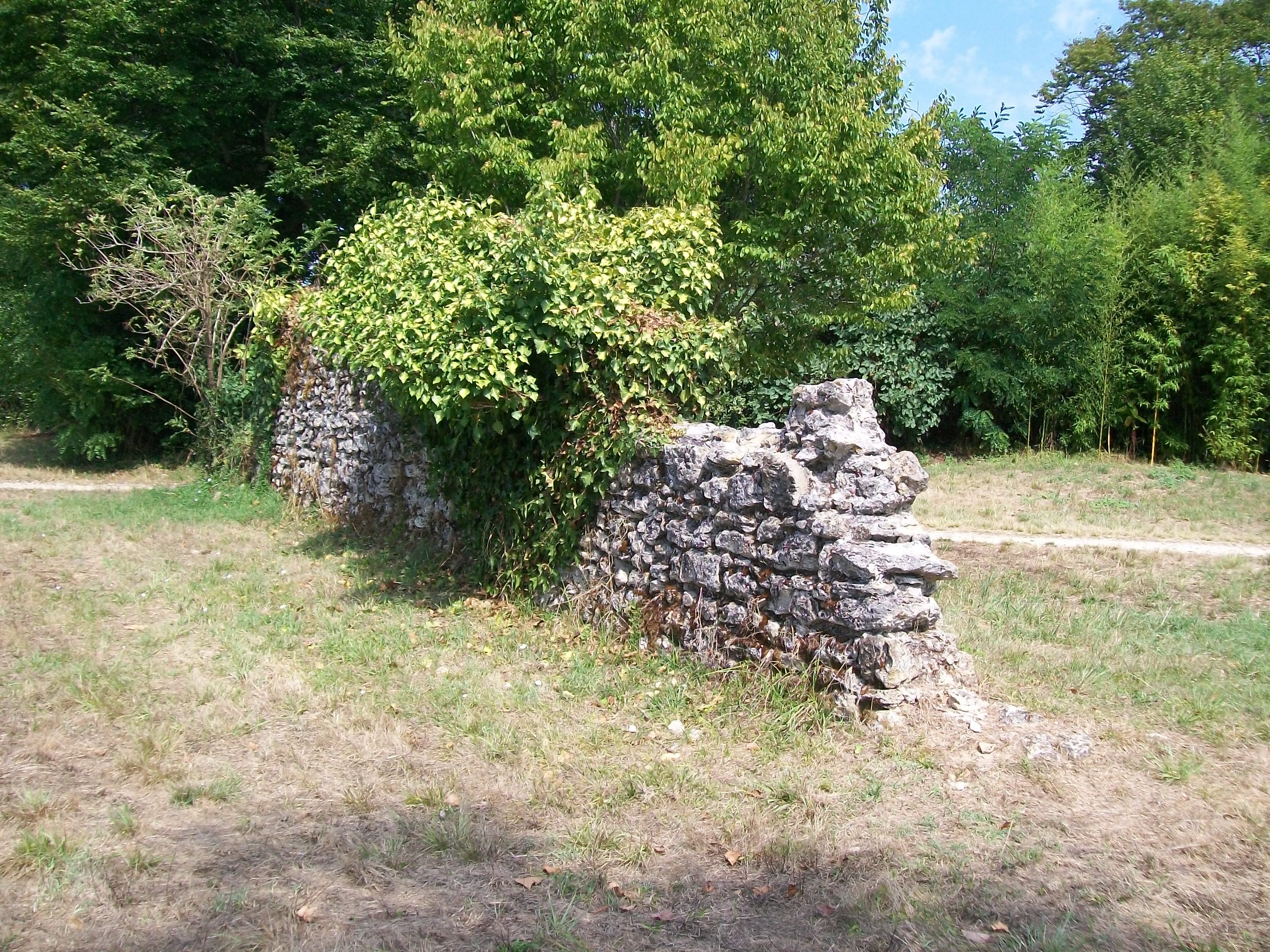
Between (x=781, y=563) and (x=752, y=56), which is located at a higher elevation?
(x=752, y=56)

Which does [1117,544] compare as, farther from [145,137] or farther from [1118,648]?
[145,137]

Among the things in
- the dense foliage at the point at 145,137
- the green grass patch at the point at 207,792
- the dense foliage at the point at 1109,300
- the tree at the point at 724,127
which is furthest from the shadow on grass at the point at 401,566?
the dense foliage at the point at 1109,300

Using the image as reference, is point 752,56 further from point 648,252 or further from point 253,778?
point 253,778

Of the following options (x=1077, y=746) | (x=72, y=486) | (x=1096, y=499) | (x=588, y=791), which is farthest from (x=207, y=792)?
(x=72, y=486)

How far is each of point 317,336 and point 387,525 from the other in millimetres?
2131

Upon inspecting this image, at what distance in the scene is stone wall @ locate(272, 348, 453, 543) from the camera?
1002 centimetres

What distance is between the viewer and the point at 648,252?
7.76 meters

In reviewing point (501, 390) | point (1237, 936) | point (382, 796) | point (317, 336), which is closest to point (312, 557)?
point (317, 336)

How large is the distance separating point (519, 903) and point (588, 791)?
1.00 metres

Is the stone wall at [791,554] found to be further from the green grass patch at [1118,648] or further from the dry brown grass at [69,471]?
the dry brown grass at [69,471]

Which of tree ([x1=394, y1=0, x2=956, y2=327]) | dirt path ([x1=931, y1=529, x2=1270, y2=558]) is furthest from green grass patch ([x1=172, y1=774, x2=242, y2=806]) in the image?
dirt path ([x1=931, y1=529, x2=1270, y2=558])

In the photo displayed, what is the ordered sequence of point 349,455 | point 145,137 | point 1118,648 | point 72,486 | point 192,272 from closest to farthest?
1. point 1118,648
2. point 349,455
3. point 192,272
4. point 72,486
5. point 145,137

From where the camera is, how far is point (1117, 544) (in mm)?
10484

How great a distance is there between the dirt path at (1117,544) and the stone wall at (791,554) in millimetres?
4663
